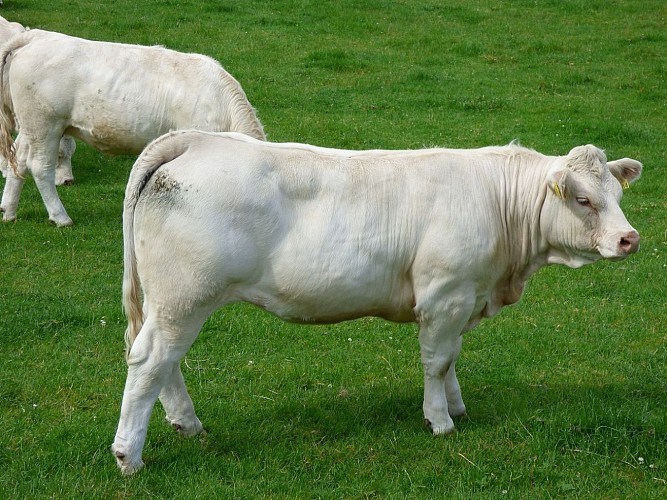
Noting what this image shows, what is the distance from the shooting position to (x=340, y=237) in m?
6.26

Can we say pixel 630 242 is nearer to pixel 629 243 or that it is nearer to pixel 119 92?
pixel 629 243

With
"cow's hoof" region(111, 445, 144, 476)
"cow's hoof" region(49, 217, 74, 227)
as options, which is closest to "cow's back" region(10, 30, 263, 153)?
"cow's hoof" region(49, 217, 74, 227)

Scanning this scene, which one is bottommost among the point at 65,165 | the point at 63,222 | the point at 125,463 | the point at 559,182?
the point at 65,165

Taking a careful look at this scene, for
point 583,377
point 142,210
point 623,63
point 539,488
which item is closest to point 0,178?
point 142,210

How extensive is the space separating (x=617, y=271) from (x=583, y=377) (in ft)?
9.15

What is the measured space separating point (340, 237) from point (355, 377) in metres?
1.92

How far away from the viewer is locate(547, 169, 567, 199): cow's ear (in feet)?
21.2

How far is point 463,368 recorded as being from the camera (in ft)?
26.2

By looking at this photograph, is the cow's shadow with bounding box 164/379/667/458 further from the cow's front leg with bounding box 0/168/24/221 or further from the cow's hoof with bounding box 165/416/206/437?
the cow's front leg with bounding box 0/168/24/221

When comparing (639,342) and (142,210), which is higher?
(142,210)

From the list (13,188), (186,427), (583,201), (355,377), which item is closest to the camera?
(583,201)

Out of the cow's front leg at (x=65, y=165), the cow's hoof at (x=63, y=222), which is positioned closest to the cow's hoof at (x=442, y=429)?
the cow's hoof at (x=63, y=222)

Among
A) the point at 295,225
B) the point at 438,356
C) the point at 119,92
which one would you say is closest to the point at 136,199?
the point at 295,225

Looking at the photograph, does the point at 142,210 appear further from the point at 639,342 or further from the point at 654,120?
the point at 654,120
